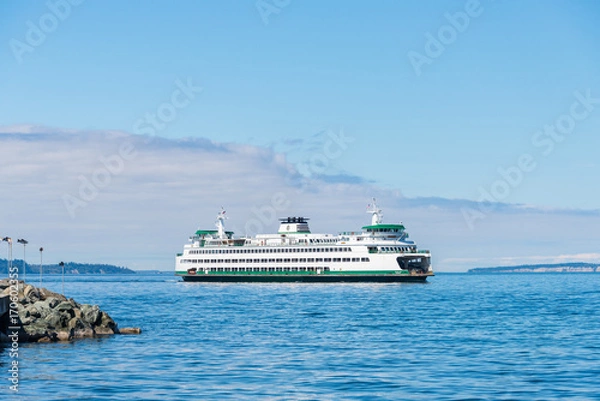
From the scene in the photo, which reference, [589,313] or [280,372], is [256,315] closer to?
[589,313]

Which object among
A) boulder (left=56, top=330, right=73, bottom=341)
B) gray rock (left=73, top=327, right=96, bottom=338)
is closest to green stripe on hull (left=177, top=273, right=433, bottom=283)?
gray rock (left=73, top=327, right=96, bottom=338)

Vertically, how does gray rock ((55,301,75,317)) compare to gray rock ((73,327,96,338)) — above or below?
above

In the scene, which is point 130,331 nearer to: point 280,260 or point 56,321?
point 56,321

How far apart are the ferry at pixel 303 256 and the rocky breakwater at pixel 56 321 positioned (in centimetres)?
6952

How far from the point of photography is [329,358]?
35.8 m

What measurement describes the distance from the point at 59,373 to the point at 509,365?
60.6 feet

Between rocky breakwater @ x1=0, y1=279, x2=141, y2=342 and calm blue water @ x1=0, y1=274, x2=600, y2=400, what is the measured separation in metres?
1.75

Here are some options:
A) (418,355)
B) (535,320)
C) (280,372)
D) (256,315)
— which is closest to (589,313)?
(535,320)

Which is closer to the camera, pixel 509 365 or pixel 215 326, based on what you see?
pixel 509 365

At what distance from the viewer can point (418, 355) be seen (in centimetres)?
3638

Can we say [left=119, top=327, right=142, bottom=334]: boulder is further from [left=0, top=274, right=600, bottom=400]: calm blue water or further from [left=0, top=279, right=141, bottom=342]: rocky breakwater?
[left=0, top=274, right=600, bottom=400]: calm blue water

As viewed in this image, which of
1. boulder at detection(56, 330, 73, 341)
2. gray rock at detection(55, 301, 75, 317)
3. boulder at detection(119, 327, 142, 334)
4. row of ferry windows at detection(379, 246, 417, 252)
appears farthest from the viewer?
row of ferry windows at detection(379, 246, 417, 252)

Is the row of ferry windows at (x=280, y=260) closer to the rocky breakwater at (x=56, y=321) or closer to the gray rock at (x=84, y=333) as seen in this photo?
the rocky breakwater at (x=56, y=321)

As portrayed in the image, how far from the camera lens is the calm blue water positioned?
27.7 meters
